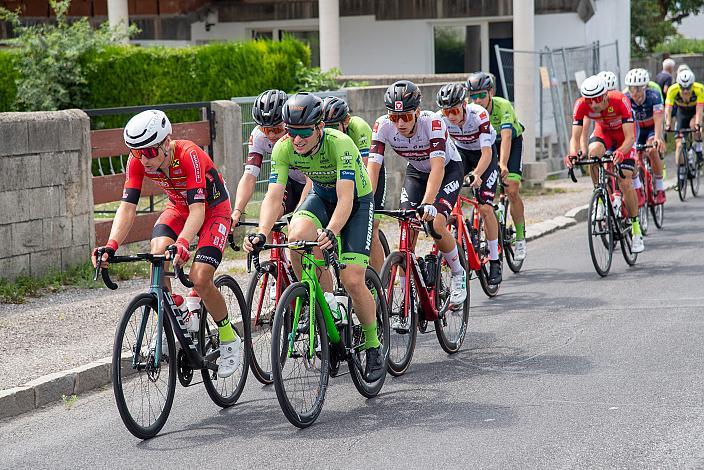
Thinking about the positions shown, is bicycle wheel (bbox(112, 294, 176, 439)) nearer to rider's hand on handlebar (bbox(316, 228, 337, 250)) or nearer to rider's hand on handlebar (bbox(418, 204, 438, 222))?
rider's hand on handlebar (bbox(316, 228, 337, 250))

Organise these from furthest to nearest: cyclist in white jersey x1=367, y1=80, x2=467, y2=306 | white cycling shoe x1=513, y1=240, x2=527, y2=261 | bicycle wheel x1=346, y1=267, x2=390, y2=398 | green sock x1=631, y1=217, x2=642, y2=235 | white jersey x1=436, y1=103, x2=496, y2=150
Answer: green sock x1=631, y1=217, x2=642, y2=235
white cycling shoe x1=513, y1=240, x2=527, y2=261
white jersey x1=436, y1=103, x2=496, y2=150
cyclist in white jersey x1=367, y1=80, x2=467, y2=306
bicycle wheel x1=346, y1=267, x2=390, y2=398

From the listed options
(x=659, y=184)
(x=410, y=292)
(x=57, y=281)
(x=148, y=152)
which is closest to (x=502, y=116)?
(x=659, y=184)

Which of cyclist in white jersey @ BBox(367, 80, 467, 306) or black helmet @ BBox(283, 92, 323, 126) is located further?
cyclist in white jersey @ BBox(367, 80, 467, 306)

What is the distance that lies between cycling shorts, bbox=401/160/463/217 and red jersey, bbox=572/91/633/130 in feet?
11.2

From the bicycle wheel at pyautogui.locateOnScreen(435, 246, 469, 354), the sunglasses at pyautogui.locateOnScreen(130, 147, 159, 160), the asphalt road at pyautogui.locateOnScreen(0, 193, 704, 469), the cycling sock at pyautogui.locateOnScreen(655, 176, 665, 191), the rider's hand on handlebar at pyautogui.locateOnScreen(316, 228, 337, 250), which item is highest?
the sunglasses at pyautogui.locateOnScreen(130, 147, 159, 160)

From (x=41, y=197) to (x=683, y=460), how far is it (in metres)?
7.43

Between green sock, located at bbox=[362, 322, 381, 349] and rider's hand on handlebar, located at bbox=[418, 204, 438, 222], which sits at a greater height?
rider's hand on handlebar, located at bbox=[418, 204, 438, 222]

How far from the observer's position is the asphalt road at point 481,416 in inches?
251

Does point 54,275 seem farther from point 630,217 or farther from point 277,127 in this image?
point 630,217

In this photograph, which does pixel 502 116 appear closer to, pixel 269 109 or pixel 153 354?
pixel 269 109

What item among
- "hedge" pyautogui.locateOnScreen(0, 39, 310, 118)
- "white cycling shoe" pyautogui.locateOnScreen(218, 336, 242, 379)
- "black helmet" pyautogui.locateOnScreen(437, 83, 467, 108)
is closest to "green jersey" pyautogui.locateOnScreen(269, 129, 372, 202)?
"white cycling shoe" pyautogui.locateOnScreen(218, 336, 242, 379)

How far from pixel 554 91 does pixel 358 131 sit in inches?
501

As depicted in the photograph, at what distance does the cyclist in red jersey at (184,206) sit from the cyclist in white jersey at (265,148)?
17.0 inches

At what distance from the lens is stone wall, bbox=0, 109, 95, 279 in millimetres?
11281
